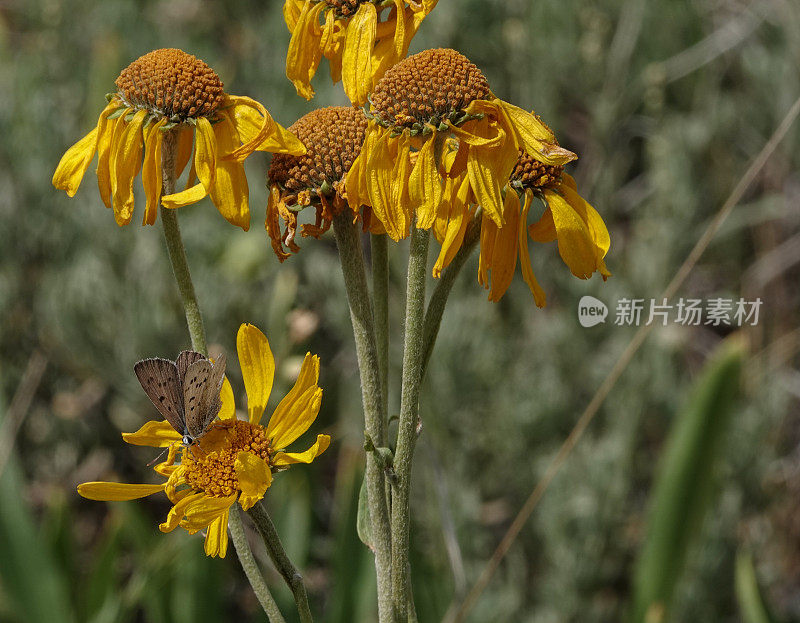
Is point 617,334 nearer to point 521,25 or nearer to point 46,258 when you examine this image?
point 521,25

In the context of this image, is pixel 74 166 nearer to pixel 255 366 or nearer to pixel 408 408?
pixel 255 366

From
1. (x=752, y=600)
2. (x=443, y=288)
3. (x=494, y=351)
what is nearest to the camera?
(x=443, y=288)

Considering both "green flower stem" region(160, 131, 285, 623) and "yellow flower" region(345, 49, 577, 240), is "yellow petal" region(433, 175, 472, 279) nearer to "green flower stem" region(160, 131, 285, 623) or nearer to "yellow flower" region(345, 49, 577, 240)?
"yellow flower" region(345, 49, 577, 240)

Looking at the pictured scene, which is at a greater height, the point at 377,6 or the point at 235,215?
the point at 377,6

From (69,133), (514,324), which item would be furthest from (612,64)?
(69,133)

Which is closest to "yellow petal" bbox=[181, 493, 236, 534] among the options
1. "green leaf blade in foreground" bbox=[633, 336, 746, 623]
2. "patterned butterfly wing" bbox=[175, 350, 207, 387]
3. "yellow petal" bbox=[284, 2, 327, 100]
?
"patterned butterfly wing" bbox=[175, 350, 207, 387]

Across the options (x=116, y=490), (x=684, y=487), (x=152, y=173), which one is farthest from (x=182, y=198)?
(x=684, y=487)
